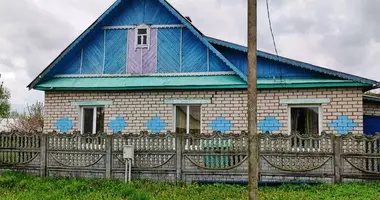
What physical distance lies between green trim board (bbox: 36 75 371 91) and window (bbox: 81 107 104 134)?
2.70ft

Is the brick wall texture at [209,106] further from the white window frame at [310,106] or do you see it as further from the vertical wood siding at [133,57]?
the vertical wood siding at [133,57]

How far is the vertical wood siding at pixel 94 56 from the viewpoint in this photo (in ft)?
43.0

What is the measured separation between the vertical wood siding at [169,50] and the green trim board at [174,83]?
1.19ft

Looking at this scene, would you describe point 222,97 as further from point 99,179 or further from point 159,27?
point 99,179

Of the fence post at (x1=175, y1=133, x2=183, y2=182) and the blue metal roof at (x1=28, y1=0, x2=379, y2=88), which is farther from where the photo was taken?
the blue metal roof at (x1=28, y1=0, x2=379, y2=88)

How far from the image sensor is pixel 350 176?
31.0 ft

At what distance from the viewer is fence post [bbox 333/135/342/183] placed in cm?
951

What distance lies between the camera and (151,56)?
12812 mm

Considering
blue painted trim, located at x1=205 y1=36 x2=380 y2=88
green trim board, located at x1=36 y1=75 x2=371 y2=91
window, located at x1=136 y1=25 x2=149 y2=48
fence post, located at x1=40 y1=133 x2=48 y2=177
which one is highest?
window, located at x1=136 y1=25 x2=149 y2=48

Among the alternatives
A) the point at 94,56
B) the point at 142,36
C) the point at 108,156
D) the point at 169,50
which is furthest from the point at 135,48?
the point at 108,156

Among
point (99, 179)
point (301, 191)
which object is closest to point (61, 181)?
point (99, 179)

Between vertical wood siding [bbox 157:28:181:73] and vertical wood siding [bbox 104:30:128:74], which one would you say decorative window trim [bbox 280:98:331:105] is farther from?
vertical wood siding [bbox 104:30:128:74]

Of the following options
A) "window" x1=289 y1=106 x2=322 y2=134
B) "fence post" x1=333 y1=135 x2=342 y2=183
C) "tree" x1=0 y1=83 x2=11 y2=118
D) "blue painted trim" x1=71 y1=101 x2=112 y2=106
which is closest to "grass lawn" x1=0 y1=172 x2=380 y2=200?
"fence post" x1=333 y1=135 x2=342 y2=183

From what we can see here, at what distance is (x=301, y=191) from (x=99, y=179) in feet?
17.1
